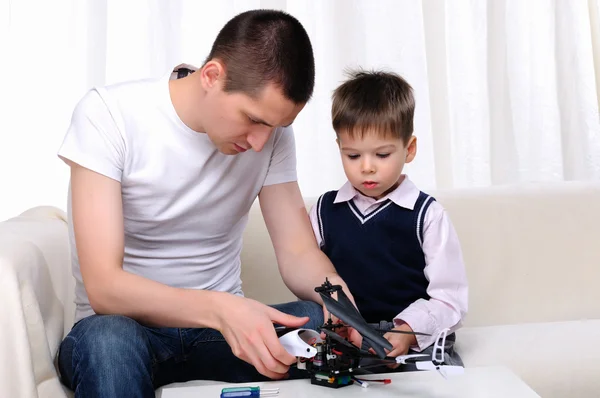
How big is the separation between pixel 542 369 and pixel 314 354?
24.5 inches

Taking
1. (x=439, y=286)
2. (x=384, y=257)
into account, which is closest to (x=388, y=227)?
(x=384, y=257)

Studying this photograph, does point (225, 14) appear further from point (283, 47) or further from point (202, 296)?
point (202, 296)

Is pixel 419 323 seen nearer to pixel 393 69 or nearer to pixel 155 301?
pixel 155 301

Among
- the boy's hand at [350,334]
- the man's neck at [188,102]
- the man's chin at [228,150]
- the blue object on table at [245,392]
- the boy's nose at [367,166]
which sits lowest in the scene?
the blue object on table at [245,392]

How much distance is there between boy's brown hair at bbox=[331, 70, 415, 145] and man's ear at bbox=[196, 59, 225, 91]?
35cm

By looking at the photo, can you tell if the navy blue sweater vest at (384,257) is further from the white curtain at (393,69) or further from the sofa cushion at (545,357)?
the white curtain at (393,69)

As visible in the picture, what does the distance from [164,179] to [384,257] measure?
0.49 metres

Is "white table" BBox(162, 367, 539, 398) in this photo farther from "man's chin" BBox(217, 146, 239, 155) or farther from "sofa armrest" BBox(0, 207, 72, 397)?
"man's chin" BBox(217, 146, 239, 155)

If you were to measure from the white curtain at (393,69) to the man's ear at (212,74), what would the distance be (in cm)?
118

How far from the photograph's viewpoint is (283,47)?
132cm

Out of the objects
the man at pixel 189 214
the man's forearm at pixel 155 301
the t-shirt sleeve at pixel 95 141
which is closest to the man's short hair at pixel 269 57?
the man at pixel 189 214

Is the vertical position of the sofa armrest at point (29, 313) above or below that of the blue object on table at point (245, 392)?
above

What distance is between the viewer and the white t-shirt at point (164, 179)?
1.42 meters

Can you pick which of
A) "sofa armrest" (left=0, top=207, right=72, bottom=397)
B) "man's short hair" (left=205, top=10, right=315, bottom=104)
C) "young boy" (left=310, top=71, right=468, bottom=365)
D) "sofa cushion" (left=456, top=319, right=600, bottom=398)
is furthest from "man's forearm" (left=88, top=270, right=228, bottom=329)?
"sofa cushion" (left=456, top=319, right=600, bottom=398)
